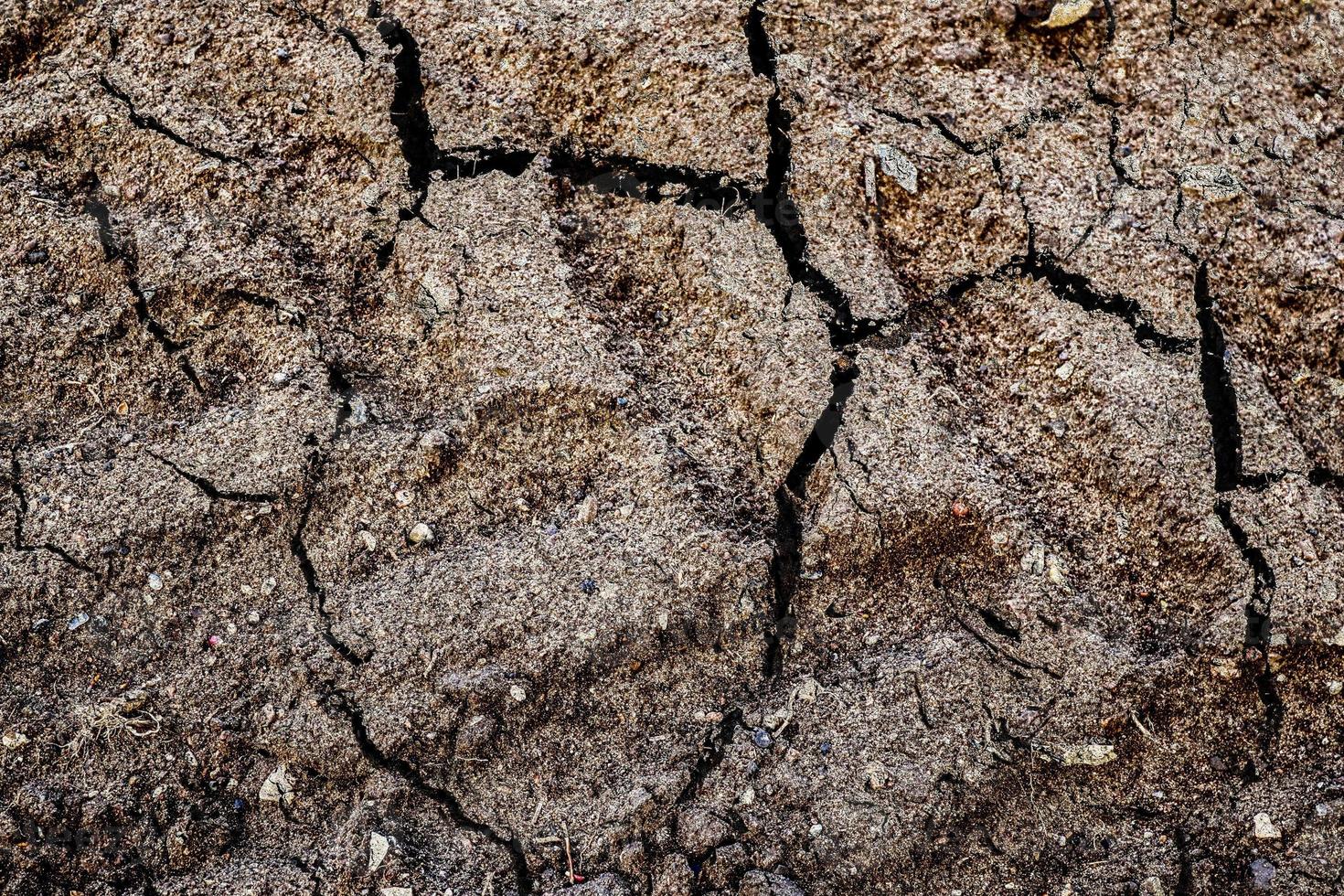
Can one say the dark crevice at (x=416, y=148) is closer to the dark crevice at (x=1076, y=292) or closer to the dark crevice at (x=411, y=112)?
the dark crevice at (x=411, y=112)

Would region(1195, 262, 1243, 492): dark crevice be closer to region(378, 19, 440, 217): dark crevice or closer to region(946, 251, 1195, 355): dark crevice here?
region(946, 251, 1195, 355): dark crevice

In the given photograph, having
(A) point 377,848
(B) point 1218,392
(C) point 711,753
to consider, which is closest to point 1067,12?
(B) point 1218,392

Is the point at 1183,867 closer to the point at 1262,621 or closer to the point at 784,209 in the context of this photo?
the point at 1262,621

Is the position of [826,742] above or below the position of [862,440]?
below

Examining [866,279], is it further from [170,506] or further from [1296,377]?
[170,506]

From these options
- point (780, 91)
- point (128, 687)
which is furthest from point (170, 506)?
point (780, 91)

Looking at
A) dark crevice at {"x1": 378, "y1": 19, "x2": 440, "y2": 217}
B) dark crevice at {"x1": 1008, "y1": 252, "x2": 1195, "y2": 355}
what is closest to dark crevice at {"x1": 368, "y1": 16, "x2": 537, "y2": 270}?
dark crevice at {"x1": 378, "y1": 19, "x2": 440, "y2": 217}
